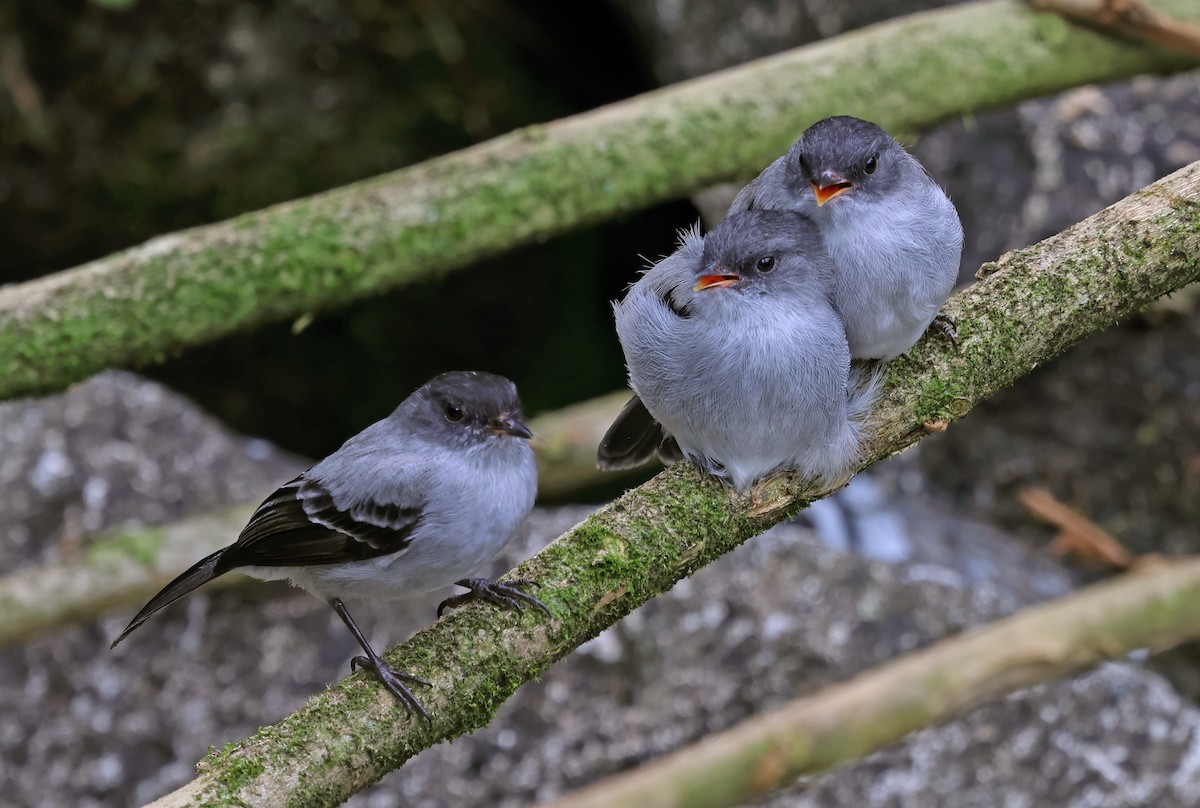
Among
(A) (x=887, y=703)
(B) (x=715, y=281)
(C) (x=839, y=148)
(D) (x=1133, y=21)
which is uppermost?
(C) (x=839, y=148)

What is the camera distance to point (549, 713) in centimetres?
508

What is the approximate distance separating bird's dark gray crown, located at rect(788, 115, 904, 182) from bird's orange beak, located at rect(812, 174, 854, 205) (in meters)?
0.02

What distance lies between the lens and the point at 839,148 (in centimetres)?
282

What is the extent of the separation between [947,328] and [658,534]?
0.91m

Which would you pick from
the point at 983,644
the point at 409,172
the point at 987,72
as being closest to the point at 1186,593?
the point at 983,644

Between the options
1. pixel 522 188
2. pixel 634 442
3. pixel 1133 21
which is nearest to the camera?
pixel 634 442

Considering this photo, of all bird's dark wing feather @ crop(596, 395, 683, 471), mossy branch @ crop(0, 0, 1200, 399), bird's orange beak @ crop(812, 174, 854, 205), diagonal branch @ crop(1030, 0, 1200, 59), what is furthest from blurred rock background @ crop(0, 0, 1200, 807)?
bird's orange beak @ crop(812, 174, 854, 205)

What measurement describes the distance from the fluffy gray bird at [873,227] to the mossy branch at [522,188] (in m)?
1.69

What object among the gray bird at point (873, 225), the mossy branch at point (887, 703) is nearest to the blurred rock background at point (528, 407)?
the mossy branch at point (887, 703)

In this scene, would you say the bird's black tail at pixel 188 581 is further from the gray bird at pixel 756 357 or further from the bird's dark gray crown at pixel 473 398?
the gray bird at pixel 756 357

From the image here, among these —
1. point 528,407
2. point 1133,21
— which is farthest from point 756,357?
point 528,407

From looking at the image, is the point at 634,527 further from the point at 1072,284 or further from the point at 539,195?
the point at 539,195

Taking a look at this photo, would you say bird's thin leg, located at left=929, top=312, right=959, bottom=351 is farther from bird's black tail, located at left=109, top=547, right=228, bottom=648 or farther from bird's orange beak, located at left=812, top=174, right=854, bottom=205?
bird's black tail, located at left=109, top=547, right=228, bottom=648

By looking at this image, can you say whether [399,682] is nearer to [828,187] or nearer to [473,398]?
[473,398]
